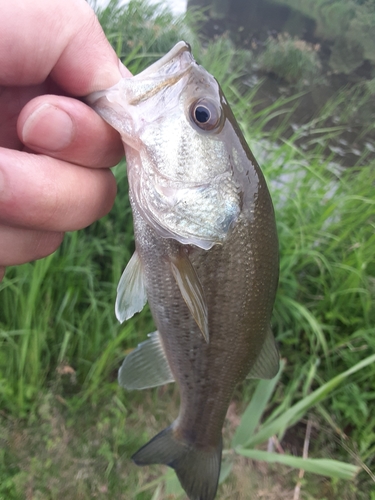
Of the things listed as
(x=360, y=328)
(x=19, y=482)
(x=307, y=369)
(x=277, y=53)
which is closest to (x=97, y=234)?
(x=19, y=482)

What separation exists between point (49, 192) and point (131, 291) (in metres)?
0.40

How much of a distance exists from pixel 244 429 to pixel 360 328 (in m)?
1.29

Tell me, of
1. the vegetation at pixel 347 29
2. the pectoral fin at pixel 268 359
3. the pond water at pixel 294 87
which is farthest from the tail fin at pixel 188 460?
the vegetation at pixel 347 29

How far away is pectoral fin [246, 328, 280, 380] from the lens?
56.1 inches

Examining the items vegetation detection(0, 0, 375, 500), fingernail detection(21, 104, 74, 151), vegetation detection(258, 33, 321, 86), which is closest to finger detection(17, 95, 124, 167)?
fingernail detection(21, 104, 74, 151)

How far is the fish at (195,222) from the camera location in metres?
1.10

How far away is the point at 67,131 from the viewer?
3.38ft

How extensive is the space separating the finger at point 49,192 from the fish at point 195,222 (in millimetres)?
117

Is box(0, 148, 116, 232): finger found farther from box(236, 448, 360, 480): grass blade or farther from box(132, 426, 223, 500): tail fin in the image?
box(236, 448, 360, 480): grass blade

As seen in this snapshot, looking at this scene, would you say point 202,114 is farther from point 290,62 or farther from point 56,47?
point 290,62

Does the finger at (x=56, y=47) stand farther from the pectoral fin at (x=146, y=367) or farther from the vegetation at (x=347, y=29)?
the vegetation at (x=347, y=29)

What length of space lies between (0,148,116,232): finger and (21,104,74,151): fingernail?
0.04 meters

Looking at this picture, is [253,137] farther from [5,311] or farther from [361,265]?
[5,311]

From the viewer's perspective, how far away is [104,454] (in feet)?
6.43
